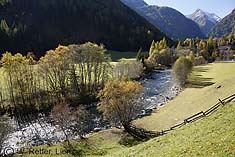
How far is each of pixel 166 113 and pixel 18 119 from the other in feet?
129

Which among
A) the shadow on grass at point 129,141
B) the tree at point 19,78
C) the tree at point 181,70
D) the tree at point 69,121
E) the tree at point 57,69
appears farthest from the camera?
the tree at point 181,70

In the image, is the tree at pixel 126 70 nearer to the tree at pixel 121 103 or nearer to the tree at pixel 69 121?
the tree at pixel 121 103

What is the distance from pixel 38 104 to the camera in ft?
314

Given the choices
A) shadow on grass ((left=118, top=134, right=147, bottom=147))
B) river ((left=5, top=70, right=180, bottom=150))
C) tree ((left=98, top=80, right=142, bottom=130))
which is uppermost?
tree ((left=98, top=80, right=142, bottom=130))

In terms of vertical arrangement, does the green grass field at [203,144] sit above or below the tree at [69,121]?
above

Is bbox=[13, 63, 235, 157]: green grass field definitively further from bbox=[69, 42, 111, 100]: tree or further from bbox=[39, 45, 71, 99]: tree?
bbox=[69, 42, 111, 100]: tree

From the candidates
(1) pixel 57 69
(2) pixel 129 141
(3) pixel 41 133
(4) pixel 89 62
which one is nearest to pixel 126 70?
(4) pixel 89 62

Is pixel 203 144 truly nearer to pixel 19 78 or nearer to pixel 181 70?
pixel 19 78

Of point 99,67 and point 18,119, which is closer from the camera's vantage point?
point 18,119

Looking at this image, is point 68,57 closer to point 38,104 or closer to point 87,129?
point 38,104

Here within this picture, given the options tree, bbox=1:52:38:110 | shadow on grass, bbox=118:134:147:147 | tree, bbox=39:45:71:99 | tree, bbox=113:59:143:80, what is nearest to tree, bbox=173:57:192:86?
tree, bbox=113:59:143:80

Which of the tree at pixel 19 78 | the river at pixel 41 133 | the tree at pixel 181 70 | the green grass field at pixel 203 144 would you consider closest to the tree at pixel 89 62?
the tree at pixel 19 78

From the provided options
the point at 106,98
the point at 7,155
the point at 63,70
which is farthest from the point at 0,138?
the point at 63,70

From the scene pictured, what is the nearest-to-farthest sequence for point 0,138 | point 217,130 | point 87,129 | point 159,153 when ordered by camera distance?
point 159,153 < point 217,130 < point 0,138 < point 87,129
